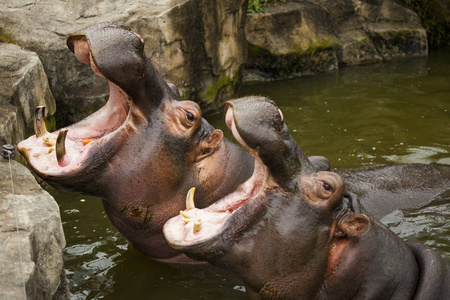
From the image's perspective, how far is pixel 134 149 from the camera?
3484 mm

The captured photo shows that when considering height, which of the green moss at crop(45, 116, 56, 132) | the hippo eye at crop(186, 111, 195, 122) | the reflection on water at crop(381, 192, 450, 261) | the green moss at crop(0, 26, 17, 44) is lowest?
the green moss at crop(45, 116, 56, 132)

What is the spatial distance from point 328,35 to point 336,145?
4798 mm

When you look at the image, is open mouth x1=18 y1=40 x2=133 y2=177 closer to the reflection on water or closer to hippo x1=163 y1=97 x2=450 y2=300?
hippo x1=163 y1=97 x2=450 y2=300

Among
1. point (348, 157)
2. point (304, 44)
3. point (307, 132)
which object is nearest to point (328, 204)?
point (348, 157)

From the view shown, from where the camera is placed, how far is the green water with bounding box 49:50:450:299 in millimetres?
4023

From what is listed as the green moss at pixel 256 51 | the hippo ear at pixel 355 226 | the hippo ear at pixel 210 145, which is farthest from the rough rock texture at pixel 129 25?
the hippo ear at pixel 355 226

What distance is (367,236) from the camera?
→ 10.1 ft

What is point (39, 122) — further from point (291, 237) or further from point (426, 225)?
point (426, 225)

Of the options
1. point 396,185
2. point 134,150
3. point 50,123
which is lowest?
point 50,123

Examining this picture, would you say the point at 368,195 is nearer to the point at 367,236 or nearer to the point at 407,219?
the point at 407,219

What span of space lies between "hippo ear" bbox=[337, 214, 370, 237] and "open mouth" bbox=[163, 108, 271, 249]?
41 centimetres

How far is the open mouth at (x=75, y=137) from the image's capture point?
335cm

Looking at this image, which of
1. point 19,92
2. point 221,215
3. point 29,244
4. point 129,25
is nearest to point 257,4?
point 129,25

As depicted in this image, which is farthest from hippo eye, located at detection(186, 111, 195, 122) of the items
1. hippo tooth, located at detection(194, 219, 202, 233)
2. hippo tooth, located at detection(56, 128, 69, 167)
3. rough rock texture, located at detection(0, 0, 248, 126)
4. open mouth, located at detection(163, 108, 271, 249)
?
rough rock texture, located at detection(0, 0, 248, 126)
